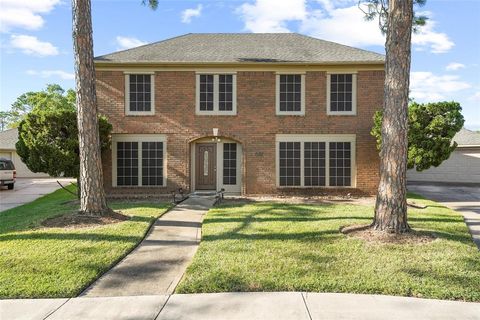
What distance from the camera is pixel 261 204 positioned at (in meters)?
12.4

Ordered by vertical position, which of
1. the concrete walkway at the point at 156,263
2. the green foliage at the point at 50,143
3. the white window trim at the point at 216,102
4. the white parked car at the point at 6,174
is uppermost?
the white window trim at the point at 216,102

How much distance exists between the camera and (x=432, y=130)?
40.9 ft

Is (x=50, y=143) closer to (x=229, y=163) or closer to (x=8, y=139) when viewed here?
(x=229, y=163)

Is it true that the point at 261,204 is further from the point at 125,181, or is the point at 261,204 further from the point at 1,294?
the point at 1,294

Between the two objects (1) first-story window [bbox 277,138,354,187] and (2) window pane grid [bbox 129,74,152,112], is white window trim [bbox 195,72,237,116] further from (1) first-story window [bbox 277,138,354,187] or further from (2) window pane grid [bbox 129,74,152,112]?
(1) first-story window [bbox 277,138,354,187]

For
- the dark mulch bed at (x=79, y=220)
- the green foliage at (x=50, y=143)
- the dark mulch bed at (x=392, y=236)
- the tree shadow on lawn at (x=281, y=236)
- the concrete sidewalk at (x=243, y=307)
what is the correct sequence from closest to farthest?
the concrete sidewalk at (x=243, y=307)
the dark mulch bed at (x=392, y=236)
the tree shadow on lawn at (x=281, y=236)
the dark mulch bed at (x=79, y=220)
the green foliage at (x=50, y=143)

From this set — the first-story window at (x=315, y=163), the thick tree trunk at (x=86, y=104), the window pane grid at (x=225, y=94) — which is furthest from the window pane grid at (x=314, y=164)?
the thick tree trunk at (x=86, y=104)

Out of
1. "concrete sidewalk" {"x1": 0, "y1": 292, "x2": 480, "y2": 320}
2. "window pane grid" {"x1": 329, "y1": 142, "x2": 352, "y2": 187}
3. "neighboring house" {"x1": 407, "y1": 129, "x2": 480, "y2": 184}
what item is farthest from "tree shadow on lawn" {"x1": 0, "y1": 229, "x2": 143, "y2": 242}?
"neighboring house" {"x1": 407, "y1": 129, "x2": 480, "y2": 184}

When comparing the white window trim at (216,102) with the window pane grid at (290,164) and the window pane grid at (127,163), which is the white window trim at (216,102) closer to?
the window pane grid at (290,164)

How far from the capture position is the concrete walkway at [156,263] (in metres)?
4.98

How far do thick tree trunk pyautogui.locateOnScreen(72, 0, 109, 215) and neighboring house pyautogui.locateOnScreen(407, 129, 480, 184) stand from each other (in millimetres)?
20737

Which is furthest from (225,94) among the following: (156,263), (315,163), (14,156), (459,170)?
(14,156)

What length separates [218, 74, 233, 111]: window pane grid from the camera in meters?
15.0

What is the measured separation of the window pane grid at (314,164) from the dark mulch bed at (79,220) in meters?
8.36
